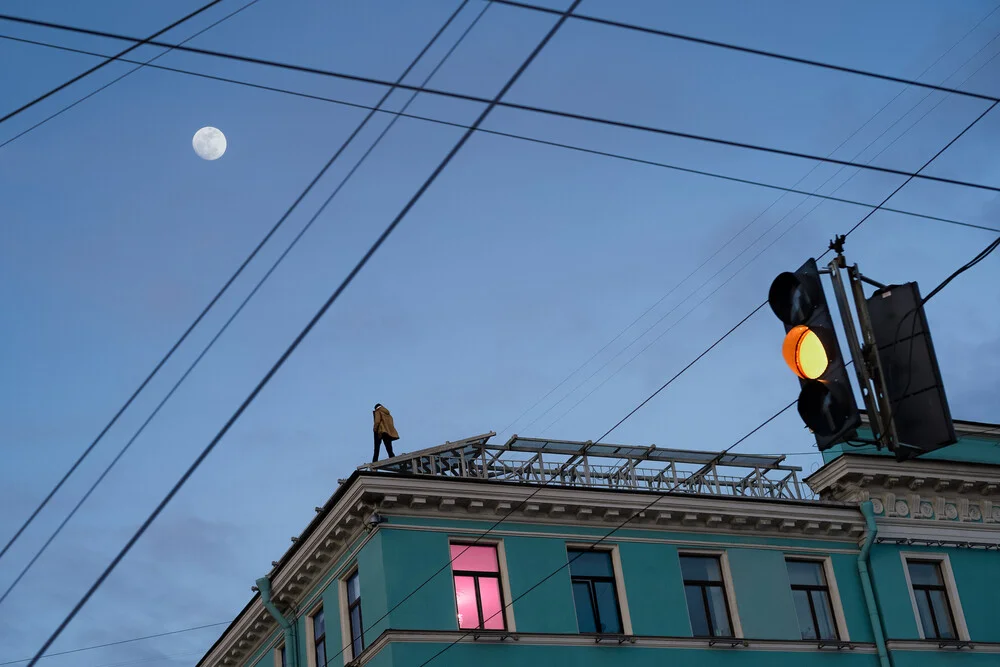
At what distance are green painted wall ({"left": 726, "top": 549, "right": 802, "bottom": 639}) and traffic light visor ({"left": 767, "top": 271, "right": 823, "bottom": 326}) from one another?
19.2 m

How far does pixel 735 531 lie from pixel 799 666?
114 inches

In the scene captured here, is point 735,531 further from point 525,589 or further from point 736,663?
point 525,589

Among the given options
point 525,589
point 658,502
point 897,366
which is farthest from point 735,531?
point 897,366

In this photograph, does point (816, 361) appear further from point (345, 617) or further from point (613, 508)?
point (345, 617)

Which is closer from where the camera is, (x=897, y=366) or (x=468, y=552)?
(x=897, y=366)

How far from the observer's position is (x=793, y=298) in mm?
6141

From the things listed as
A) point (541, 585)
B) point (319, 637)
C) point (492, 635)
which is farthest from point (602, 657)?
point (319, 637)

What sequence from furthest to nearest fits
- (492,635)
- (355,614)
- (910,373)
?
(355,614) < (492,635) < (910,373)

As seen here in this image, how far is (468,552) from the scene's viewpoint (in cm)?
2294

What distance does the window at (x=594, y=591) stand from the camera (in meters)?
23.2

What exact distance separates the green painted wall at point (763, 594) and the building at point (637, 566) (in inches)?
1.3

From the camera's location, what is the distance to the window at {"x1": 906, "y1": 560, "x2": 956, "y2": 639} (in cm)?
2580

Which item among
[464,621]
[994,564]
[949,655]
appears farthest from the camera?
[994,564]

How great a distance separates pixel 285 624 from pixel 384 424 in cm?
474
